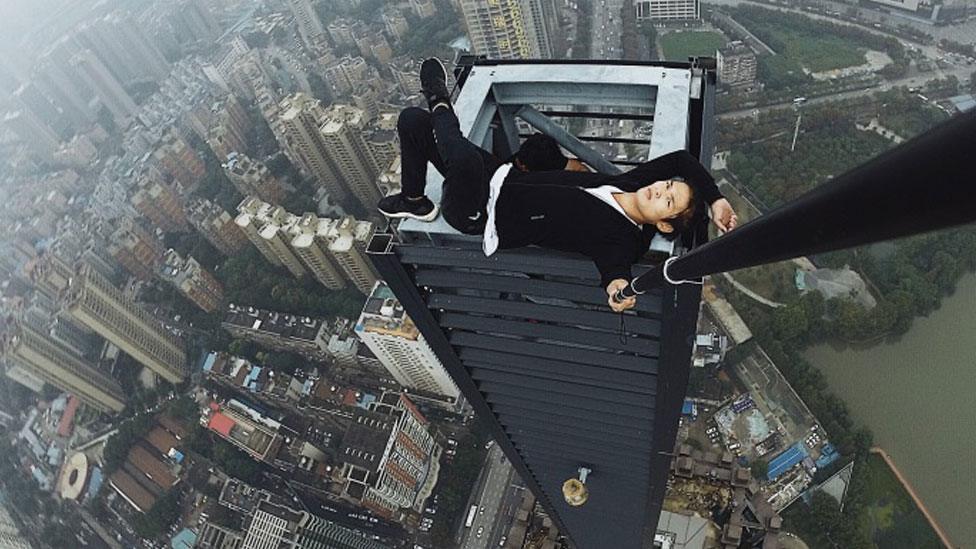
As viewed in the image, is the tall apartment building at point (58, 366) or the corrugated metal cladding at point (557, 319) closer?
the corrugated metal cladding at point (557, 319)

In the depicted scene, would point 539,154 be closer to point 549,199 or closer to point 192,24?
point 549,199

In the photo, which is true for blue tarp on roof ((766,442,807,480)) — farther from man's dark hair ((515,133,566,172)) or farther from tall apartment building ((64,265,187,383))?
tall apartment building ((64,265,187,383))

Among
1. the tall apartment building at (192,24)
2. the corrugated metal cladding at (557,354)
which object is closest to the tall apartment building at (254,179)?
the tall apartment building at (192,24)

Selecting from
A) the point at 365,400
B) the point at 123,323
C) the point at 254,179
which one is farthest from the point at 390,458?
the point at 254,179

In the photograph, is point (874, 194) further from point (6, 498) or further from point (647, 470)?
point (6, 498)

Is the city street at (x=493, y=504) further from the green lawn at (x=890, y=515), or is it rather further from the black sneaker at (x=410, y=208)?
the black sneaker at (x=410, y=208)

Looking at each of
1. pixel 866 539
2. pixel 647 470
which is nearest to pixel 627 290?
pixel 647 470
